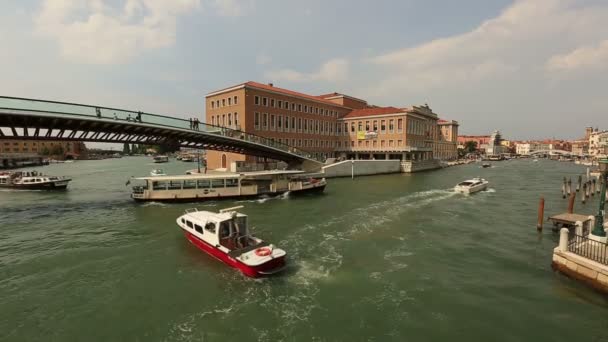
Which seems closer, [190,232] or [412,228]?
[190,232]

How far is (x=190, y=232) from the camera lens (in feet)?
50.1

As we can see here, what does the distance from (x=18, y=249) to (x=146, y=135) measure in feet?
54.5

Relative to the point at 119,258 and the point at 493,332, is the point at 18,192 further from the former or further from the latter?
the point at 493,332

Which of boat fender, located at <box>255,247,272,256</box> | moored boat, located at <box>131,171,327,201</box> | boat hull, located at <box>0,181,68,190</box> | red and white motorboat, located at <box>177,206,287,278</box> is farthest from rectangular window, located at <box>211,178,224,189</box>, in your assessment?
boat hull, located at <box>0,181,68,190</box>

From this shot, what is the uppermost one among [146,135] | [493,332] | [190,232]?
[146,135]

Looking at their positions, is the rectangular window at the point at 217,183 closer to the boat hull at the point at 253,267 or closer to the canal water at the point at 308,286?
the canal water at the point at 308,286

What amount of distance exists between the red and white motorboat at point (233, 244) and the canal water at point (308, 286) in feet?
1.55

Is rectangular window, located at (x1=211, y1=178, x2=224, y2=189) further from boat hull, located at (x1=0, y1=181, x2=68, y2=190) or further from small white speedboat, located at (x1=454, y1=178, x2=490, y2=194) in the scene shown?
small white speedboat, located at (x1=454, y1=178, x2=490, y2=194)

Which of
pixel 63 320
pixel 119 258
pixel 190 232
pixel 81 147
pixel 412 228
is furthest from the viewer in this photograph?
pixel 81 147

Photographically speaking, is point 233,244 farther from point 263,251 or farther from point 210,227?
point 263,251

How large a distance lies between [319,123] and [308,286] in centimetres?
5816

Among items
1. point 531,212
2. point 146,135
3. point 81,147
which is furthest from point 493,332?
point 81,147

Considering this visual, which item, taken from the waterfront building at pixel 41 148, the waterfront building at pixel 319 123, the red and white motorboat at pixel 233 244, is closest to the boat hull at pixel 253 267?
the red and white motorboat at pixel 233 244

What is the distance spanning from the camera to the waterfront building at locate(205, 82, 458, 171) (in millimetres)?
51844
